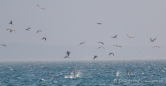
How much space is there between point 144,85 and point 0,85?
26456 mm

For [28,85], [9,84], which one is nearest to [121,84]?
[28,85]

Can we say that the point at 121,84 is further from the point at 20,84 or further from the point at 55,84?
the point at 20,84

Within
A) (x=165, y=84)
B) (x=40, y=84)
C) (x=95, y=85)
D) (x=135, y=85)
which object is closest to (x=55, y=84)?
(x=40, y=84)

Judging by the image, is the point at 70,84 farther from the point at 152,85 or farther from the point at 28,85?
the point at 152,85

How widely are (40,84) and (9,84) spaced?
20.9ft

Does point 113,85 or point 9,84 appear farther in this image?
point 9,84

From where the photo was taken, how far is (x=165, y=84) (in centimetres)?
6725

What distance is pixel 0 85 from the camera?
2785 inches

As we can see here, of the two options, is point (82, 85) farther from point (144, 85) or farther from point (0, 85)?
point (0, 85)

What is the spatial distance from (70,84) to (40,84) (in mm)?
6138

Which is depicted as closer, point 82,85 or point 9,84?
point 82,85

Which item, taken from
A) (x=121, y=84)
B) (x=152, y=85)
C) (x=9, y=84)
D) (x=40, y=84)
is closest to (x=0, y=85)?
(x=9, y=84)

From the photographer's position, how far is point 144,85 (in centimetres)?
6662

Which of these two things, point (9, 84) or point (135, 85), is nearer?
point (135, 85)
